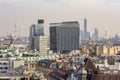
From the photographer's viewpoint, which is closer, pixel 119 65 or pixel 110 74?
pixel 110 74

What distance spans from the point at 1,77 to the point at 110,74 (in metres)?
11.8

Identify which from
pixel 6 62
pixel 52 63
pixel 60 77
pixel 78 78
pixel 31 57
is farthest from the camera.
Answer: pixel 31 57

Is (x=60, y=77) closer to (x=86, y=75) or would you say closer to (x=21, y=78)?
(x=21, y=78)

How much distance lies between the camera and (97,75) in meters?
59.0

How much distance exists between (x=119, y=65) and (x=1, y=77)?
19656 millimetres

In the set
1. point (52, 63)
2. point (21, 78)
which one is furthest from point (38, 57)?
point (21, 78)

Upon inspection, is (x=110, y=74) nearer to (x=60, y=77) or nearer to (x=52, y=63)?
(x=60, y=77)

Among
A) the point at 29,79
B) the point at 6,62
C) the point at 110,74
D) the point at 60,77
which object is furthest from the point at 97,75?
the point at 6,62

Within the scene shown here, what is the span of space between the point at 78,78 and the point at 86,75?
90cm

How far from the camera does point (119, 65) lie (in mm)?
76750

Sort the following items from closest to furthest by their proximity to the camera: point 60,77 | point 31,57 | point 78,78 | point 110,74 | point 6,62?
point 78,78 → point 110,74 → point 60,77 → point 6,62 → point 31,57

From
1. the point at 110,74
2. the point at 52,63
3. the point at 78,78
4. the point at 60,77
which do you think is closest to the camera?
the point at 78,78

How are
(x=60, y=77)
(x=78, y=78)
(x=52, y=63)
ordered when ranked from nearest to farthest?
(x=78, y=78) → (x=60, y=77) → (x=52, y=63)

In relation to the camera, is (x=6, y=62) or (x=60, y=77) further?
(x=6, y=62)
